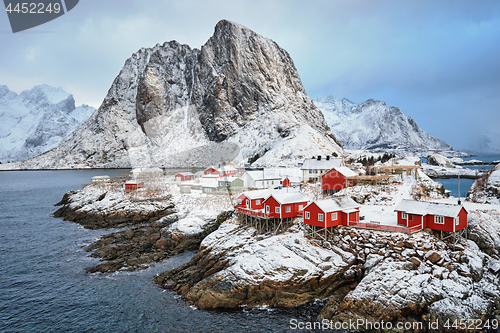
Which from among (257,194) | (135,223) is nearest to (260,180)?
(257,194)

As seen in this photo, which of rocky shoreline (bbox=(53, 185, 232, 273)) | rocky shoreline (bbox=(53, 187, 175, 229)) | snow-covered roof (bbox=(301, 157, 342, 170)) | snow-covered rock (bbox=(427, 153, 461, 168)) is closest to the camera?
rocky shoreline (bbox=(53, 185, 232, 273))

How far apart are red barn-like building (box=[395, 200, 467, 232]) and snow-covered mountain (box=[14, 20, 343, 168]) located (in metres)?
79.3

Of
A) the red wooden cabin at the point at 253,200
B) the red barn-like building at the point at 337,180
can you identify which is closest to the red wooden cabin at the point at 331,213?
the red wooden cabin at the point at 253,200

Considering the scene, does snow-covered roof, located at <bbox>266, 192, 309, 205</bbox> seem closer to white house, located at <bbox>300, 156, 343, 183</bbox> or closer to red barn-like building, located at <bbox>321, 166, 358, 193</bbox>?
red barn-like building, located at <bbox>321, 166, 358, 193</bbox>

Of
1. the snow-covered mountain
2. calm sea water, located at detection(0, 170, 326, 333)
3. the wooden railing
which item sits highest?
the snow-covered mountain

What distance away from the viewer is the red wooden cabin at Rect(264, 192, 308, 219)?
109 feet

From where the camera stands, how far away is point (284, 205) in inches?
1308

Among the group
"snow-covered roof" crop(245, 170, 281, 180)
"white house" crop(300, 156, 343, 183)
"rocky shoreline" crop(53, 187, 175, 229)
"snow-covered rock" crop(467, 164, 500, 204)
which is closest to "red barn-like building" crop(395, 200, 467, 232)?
"snow-covered rock" crop(467, 164, 500, 204)

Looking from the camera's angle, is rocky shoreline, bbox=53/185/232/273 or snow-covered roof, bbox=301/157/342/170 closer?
rocky shoreline, bbox=53/185/232/273

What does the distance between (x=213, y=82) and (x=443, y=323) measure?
6343 inches

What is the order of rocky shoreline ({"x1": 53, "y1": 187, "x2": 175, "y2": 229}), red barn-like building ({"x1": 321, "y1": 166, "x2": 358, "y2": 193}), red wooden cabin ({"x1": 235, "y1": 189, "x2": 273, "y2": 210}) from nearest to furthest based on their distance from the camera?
red wooden cabin ({"x1": 235, "y1": 189, "x2": 273, "y2": 210}), red barn-like building ({"x1": 321, "y1": 166, "x2": 358, "y2": 193}), rocky shoreline ({"x1": 53, "y1": 187, "x2": 175, "y2": 229})

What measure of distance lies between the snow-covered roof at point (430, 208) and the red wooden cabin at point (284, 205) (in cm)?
1088

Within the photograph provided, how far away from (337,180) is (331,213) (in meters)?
19.1

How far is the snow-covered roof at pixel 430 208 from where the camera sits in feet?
82.2
